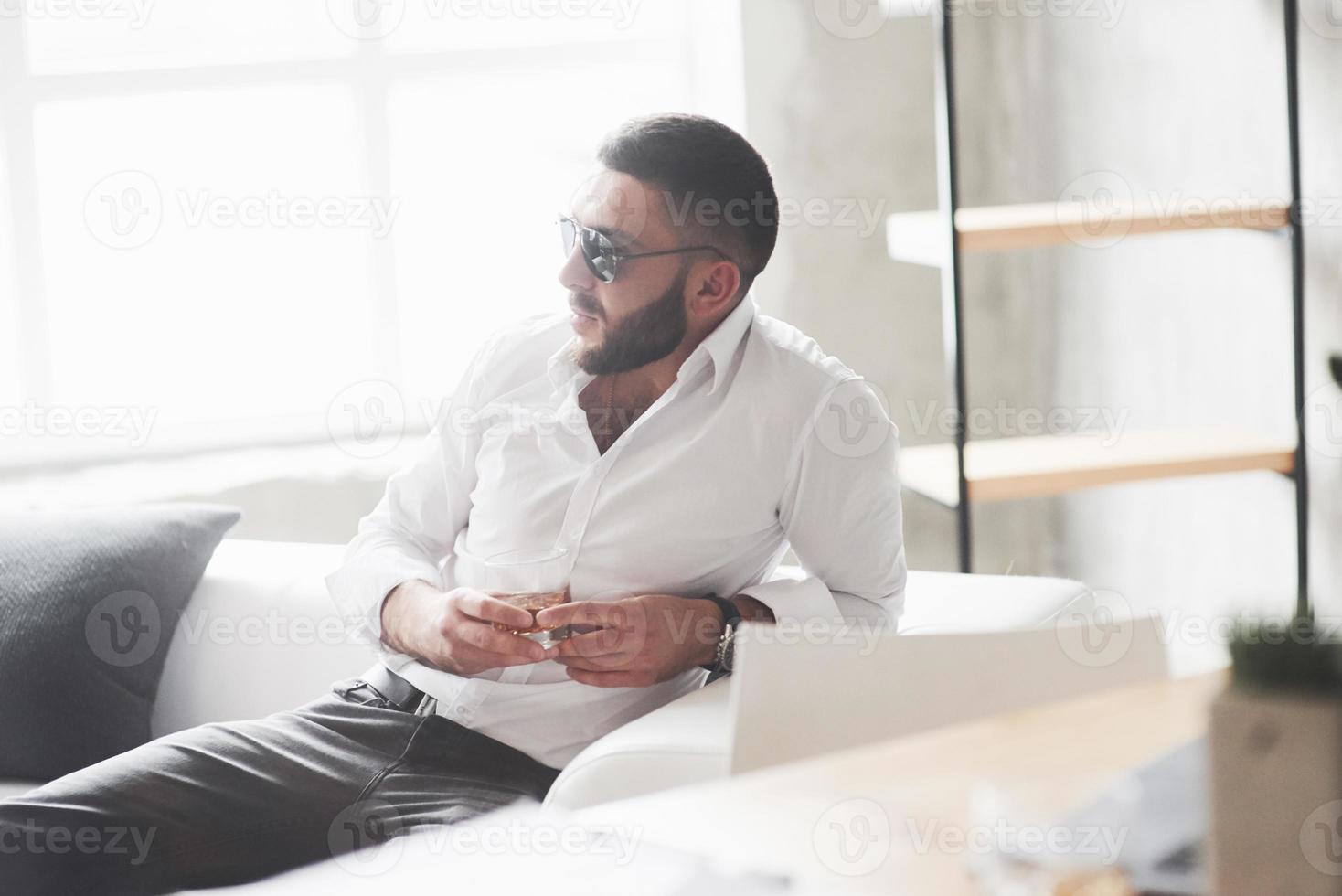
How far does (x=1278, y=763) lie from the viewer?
0.65 metres

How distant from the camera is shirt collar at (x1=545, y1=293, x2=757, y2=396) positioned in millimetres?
1820

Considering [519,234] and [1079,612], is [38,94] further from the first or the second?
[1079,612]

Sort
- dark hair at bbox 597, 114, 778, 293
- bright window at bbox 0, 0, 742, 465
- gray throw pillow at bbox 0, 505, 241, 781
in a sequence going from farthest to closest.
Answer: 1. bright window at bbox 0, 0, 742, 465
2. gray throw pillow at bbox 0, 505, 241, 781
3. dark hair at bbox 597, 114, 778, 293

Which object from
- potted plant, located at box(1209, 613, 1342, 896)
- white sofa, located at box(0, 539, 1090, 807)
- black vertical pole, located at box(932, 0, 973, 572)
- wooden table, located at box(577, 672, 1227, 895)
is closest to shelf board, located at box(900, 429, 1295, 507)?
black vertical pole, located at box(932, 0, 973, 572)

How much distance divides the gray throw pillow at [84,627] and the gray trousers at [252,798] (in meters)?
0.33

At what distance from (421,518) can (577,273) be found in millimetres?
409

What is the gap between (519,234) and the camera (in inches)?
136

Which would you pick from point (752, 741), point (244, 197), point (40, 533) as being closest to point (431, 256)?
point (244, 197)

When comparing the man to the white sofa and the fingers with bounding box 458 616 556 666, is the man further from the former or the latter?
the white sofa

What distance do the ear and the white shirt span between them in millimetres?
23

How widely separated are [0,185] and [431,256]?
926mm

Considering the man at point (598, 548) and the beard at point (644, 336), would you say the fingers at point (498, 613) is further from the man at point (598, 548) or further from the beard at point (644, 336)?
the beard at point (644, 336)

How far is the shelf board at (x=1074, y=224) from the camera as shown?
2.48 metres

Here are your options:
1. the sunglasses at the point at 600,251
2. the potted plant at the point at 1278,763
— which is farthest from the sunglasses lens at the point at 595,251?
the potted plant at the point at 1278,763
